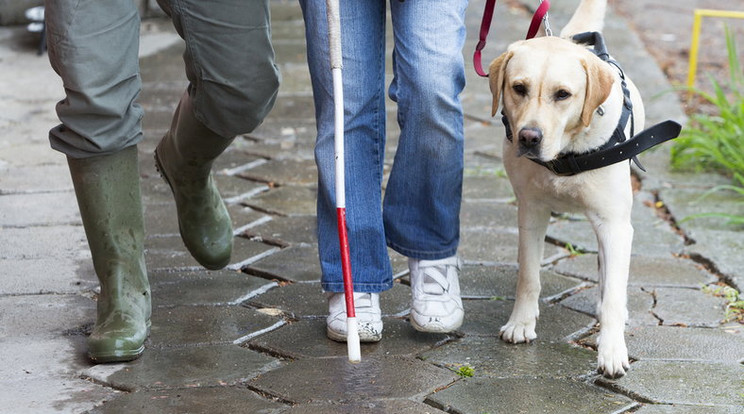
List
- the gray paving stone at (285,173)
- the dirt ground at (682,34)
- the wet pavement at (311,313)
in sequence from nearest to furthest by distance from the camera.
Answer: the wet pavement at (311,313) → the gray paving stone at (285,173) → the dirt ground at (682,34)

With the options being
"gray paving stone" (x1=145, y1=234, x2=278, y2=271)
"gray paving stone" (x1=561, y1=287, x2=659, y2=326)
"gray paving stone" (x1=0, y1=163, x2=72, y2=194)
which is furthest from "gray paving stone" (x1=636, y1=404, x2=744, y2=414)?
"gray paving stone" (x1=0, y1=163, x2=72, y2=194)

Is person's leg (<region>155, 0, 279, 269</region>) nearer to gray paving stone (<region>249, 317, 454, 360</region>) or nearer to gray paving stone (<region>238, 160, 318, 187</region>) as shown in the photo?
gray paving stone (<region>249, 317, 454, 360</region>)

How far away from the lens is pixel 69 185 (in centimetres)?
456

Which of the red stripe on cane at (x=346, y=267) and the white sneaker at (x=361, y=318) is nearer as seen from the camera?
the red stripe on cane at (x=346, y=267)

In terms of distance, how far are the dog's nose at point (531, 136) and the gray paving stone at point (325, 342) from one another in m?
0.68

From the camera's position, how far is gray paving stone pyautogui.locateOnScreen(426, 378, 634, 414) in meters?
2.67

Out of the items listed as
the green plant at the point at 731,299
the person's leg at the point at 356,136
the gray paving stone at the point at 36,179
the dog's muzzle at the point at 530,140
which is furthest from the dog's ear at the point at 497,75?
the gray paving stone at the point at 36,179

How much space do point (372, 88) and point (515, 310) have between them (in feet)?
2.56

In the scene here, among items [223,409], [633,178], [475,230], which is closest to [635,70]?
[633,178]

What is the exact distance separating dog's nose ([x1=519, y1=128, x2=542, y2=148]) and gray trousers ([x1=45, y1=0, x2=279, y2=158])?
0.74 meters

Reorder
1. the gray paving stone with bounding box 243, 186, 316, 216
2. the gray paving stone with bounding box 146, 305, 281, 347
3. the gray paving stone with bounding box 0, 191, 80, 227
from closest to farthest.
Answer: the gray paving stone with bounding box 146, 305, 281, 347
the gray paving stone with bounding box 0, 191, 80, 227
the gray paving stone with bounding box 243, 186, 316, 216

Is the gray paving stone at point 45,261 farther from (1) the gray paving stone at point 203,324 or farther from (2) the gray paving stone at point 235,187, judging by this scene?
(2) the gray paving stone at point 235,187

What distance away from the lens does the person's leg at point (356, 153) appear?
2928 mm

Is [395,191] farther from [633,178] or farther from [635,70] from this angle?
[635,70]
